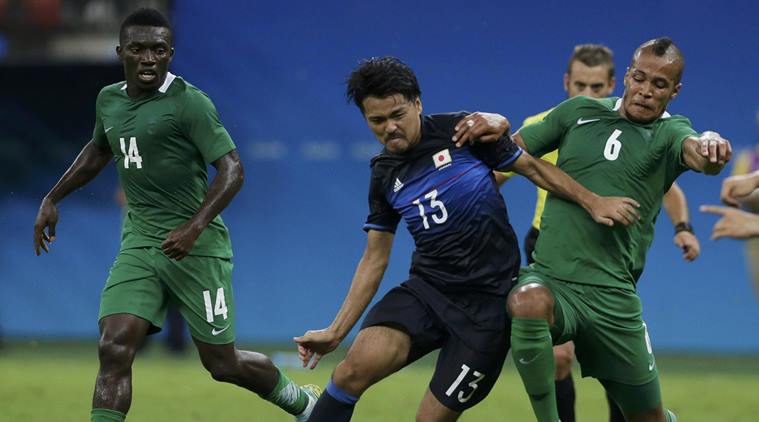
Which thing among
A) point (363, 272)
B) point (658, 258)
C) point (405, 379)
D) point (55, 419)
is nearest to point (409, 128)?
point (363, 272)

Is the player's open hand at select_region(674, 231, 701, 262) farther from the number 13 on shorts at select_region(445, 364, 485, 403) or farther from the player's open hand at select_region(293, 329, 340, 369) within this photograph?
the player's open hand at select_region(293, 329, 340, 369)

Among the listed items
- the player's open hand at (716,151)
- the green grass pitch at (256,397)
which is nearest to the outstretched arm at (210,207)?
the player's open hand at (716,151)

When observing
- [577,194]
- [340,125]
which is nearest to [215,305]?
[577,194]

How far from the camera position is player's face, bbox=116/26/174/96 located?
591 centimetres

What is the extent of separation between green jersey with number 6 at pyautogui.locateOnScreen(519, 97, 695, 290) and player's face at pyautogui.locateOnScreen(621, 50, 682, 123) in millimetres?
63

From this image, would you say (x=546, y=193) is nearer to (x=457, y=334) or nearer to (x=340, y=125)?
(x=457, y=334)

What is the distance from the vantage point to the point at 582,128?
18.0ft

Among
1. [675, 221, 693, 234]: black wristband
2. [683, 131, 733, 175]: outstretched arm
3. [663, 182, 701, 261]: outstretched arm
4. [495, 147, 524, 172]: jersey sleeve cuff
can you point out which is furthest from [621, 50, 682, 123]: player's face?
[675, 221, 693, 234]: black wristband

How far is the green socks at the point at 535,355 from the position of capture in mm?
4996

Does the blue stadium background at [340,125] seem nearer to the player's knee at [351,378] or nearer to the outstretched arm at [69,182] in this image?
the outstretched arm at [69,182]

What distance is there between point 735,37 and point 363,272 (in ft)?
27.8

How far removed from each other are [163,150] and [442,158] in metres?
1.44

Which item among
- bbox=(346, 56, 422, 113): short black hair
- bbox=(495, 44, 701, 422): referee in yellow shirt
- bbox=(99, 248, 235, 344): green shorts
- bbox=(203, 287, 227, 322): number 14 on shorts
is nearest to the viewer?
bbox=(346, 56, 422, 113): short black hair

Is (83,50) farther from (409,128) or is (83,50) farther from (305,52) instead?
(409,128)
